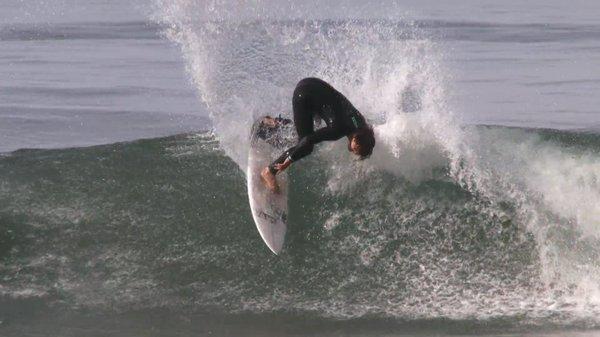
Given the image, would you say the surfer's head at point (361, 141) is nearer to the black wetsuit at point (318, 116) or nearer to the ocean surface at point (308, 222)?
the black wetsuit at point (318, 116)

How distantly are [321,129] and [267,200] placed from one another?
0.97 meters

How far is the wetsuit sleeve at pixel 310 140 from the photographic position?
8906 mm

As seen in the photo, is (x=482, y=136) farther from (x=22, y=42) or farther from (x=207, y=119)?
(x=22, y=42)

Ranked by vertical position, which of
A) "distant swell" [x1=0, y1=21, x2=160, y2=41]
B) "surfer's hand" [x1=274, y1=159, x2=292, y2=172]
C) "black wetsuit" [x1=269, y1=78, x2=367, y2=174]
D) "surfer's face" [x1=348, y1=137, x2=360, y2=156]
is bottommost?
"surfer's hand" [x1=274, y1=159, x2=292, y2=172]

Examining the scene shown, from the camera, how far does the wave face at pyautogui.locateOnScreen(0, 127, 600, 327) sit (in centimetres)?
865

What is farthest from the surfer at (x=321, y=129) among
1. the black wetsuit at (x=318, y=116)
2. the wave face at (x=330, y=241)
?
the wave face at (x=330, y=241)

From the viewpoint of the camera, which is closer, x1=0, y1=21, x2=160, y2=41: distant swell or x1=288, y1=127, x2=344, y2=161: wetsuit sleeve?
x1=288, y1=127, x2=344, y2=161: wetsuit sleeve

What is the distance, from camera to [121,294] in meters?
8.68

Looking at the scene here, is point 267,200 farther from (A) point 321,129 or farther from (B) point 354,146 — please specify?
(B) point 354,146

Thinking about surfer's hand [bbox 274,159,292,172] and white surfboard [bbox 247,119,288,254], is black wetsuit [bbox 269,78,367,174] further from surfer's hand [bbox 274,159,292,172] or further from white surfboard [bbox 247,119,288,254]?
white surfboard [bbox 247,119,288,254]

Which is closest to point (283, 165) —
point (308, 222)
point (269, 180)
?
point (269, 180)

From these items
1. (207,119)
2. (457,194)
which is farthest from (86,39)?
(457,194)

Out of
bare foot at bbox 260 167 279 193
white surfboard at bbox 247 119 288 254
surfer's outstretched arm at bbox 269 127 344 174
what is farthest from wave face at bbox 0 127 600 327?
surfer's outstretched arm at bbox 269 127 344 174

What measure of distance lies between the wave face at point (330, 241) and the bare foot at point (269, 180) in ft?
1.55
